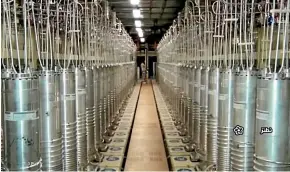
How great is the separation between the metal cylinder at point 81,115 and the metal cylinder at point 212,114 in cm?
151

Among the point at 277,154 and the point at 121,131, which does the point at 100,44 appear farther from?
the point at 277,154

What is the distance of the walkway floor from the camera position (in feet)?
18.2

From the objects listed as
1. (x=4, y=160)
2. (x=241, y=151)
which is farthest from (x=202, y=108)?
(x=4, y=160)

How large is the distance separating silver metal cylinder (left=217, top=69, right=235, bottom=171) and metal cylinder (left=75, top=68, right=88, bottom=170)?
5.22ft

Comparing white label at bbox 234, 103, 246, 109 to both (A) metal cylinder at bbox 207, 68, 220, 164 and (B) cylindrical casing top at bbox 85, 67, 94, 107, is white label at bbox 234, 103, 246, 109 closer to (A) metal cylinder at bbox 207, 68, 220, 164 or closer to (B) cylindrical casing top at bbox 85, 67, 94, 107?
(A) metal cylinder at bbox 207, 68, 220, 164

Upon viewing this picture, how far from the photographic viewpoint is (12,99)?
8.14ft

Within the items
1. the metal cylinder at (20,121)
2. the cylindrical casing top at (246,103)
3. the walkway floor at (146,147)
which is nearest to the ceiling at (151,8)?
the walkway floor at (146,147)

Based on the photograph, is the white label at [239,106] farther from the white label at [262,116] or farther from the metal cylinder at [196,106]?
the metal cylinder at [196,106]

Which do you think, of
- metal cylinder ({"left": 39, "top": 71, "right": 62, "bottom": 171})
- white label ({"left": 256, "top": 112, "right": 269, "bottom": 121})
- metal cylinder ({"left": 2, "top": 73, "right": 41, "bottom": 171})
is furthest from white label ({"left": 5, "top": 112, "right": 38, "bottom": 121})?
white label ({"left": 256, "top": 112, "right": 269, "bottom": 121})

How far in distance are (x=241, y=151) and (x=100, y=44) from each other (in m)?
4.15

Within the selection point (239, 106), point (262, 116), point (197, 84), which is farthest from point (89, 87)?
point (262, 116)

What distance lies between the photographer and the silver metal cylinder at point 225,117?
11.7 feet

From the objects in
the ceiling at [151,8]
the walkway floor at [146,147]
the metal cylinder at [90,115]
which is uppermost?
the ceiling at [151,8]

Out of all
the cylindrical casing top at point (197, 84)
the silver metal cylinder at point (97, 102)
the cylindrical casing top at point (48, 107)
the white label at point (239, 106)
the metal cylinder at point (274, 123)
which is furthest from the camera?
the silver metal cylinder at point (97, 102)
